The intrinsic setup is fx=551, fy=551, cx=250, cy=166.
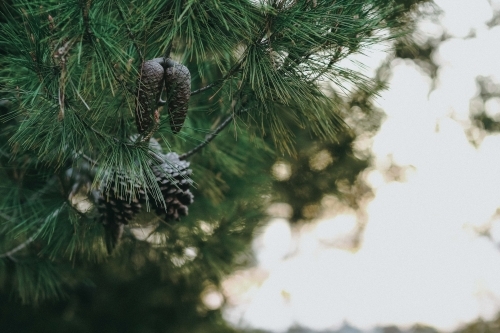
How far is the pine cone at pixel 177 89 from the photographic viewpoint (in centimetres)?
89

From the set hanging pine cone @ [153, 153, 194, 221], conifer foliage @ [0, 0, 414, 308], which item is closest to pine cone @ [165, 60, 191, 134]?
conifer foliage @ [0, 0, 414, 308]

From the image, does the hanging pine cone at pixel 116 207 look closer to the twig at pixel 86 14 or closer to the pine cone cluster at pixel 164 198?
the pine cone cluster at pixel 164 198

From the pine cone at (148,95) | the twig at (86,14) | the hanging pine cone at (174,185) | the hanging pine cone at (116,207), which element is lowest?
the hanging pine cone at (116,207)

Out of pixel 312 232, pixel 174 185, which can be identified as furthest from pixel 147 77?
pixel 312 232

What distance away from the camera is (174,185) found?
1.09 m

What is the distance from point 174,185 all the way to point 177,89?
25 centimetres

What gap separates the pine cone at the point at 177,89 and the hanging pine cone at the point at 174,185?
0.12m

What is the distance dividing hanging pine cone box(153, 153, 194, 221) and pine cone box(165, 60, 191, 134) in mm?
118

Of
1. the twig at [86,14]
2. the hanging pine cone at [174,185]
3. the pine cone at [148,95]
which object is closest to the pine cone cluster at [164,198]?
the hanging pine cone at [174,185]

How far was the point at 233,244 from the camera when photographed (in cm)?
178

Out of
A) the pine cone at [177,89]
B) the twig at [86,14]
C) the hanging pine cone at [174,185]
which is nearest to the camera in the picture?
the twig at [86,14]

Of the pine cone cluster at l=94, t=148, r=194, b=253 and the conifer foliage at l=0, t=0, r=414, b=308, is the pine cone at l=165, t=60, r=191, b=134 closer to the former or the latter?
the conifer foliage at l=0, t=0, r=414, b=308

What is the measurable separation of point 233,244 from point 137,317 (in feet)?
3.48

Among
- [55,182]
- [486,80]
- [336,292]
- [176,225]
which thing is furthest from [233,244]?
[336,292]
